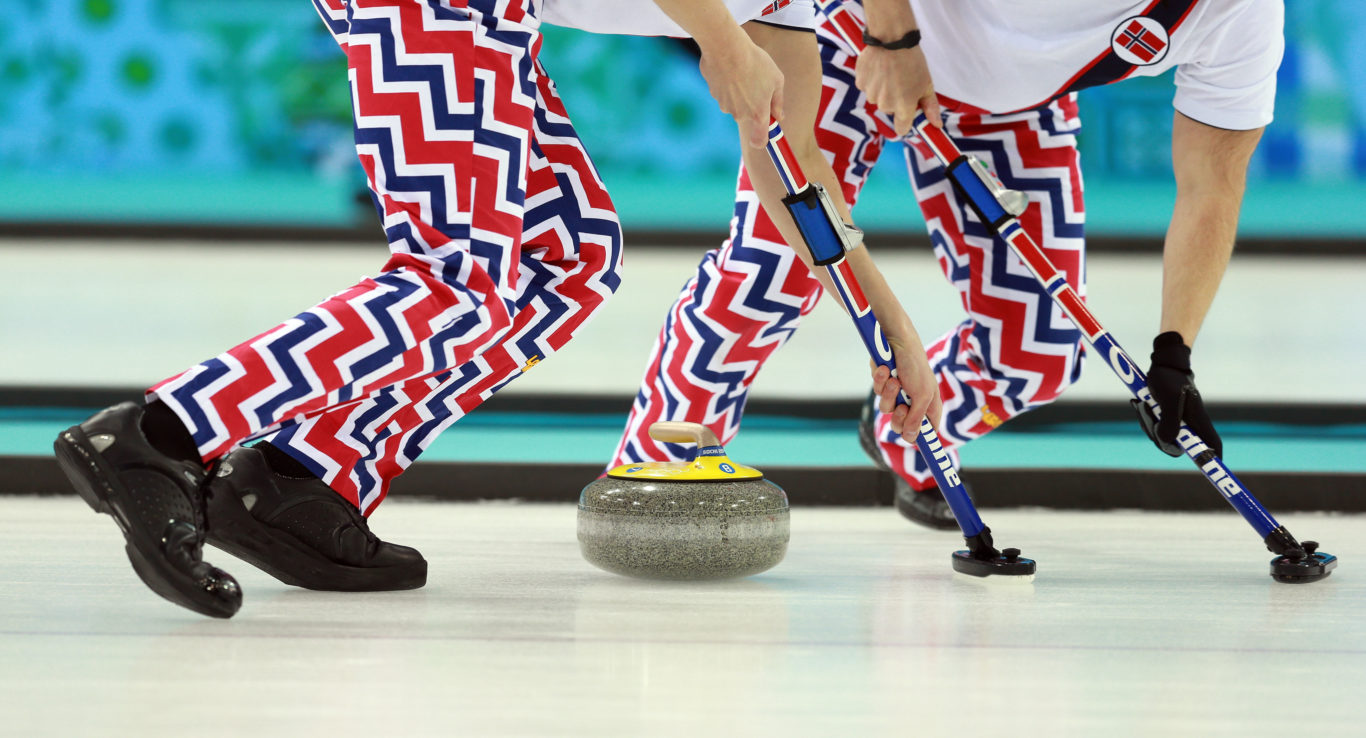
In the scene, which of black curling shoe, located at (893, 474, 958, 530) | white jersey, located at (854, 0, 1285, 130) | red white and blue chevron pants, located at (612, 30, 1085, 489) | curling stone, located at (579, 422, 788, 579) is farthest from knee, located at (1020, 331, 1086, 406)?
curling stone, located at (579, 422, 788, 579)

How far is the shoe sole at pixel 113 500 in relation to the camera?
1.12 meters

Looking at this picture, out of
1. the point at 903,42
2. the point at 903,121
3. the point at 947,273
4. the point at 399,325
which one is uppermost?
the point at 903,42

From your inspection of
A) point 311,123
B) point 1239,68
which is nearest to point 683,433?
point 1239,68

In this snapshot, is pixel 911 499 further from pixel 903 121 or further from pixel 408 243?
pixel 408 243

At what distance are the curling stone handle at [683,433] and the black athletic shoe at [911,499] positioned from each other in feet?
2.12

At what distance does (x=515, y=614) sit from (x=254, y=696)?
1.27ft

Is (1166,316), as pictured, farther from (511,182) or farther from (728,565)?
(511,182)

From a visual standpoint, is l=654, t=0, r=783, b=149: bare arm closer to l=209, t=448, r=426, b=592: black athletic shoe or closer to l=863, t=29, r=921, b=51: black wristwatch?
l=863, t=29, r=921, b=51: black wristwatch

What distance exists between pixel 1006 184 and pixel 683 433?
0.76 meters

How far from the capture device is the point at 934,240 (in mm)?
2080

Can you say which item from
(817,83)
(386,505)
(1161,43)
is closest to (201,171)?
(386,505)

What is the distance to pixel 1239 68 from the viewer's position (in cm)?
170

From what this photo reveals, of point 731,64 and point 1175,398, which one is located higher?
point 731,64

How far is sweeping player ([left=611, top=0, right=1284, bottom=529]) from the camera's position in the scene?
1.70m
